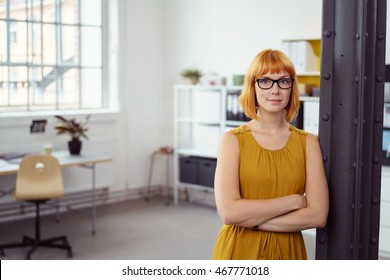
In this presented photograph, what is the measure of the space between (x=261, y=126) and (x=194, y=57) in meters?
4.52

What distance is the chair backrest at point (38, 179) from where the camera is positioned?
13.8ft

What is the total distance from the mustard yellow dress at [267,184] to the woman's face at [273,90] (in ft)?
0.38

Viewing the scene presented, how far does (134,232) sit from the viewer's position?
16.0 feet

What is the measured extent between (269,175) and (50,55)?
4489mm

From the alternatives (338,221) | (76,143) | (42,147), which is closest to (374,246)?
(338,221)

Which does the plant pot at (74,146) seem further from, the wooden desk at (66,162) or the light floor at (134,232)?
the light floor at (134,232)

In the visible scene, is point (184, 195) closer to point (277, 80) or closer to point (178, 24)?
point (178, 24)

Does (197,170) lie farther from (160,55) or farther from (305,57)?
(305,57)

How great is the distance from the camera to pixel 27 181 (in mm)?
4242

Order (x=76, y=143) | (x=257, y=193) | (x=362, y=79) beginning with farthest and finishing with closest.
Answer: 1. (x=76, y=143)
2. (x=257, y=193)
3. (x=362, y=79)

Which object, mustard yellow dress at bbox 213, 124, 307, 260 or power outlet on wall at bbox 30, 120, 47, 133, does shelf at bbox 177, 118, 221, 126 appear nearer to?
power outlet on wall at bbox 30, 120, 47, 133

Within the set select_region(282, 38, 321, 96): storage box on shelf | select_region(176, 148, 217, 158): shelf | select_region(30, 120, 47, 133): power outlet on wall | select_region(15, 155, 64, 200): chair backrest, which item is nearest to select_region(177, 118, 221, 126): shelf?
select_region(176, 148, 217, 158): shelf

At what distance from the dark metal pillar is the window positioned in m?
4.34

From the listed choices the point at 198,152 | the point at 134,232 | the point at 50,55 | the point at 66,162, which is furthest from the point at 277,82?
the point at 50,55
